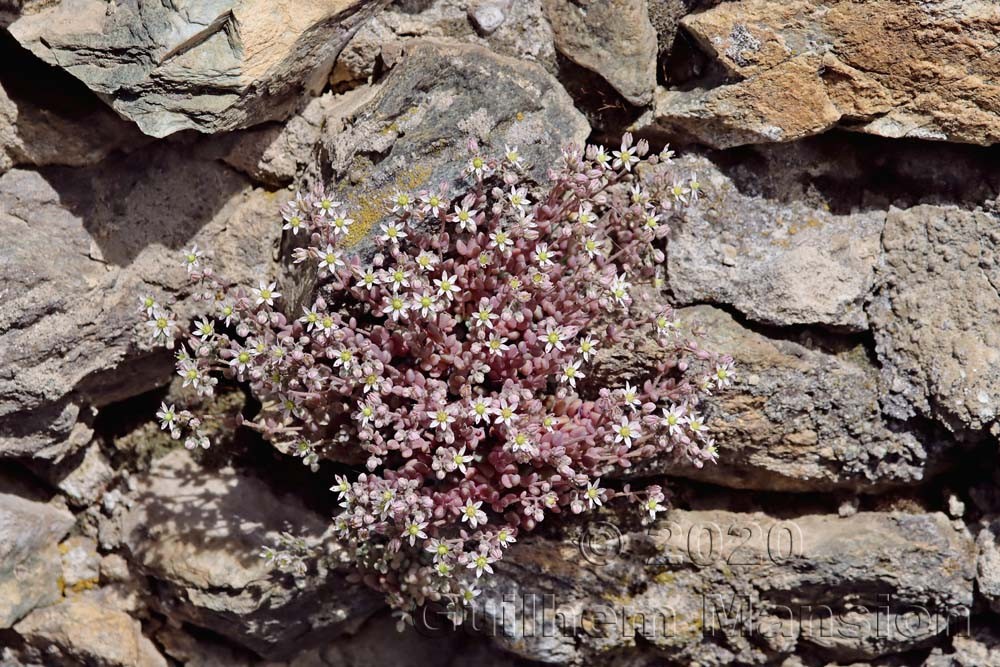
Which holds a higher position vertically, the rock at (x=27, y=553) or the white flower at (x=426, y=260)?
the white flower at (x=426, y=260)

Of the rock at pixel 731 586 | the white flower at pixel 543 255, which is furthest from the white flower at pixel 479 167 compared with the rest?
the rock at pixel 731 586

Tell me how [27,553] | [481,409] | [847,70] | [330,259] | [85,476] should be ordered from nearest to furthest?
[481,409] → [330,259] → [847,70] → [27,553] → [85,476]

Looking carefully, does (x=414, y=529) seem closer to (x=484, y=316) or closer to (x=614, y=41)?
(x=484, y=316)

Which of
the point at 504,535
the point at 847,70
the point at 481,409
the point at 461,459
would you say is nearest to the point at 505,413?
the point at 481,409

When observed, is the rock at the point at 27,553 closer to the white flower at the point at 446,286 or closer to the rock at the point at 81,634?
the rock at the point at 81,634

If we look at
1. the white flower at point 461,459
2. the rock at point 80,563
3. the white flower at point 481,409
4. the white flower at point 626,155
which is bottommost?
the rock at point 80,563

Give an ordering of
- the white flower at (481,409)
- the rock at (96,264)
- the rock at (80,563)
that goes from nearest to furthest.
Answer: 1. the white flower at (481,409)
2. the rock at (96,264)
3. the rock at (80,563)
